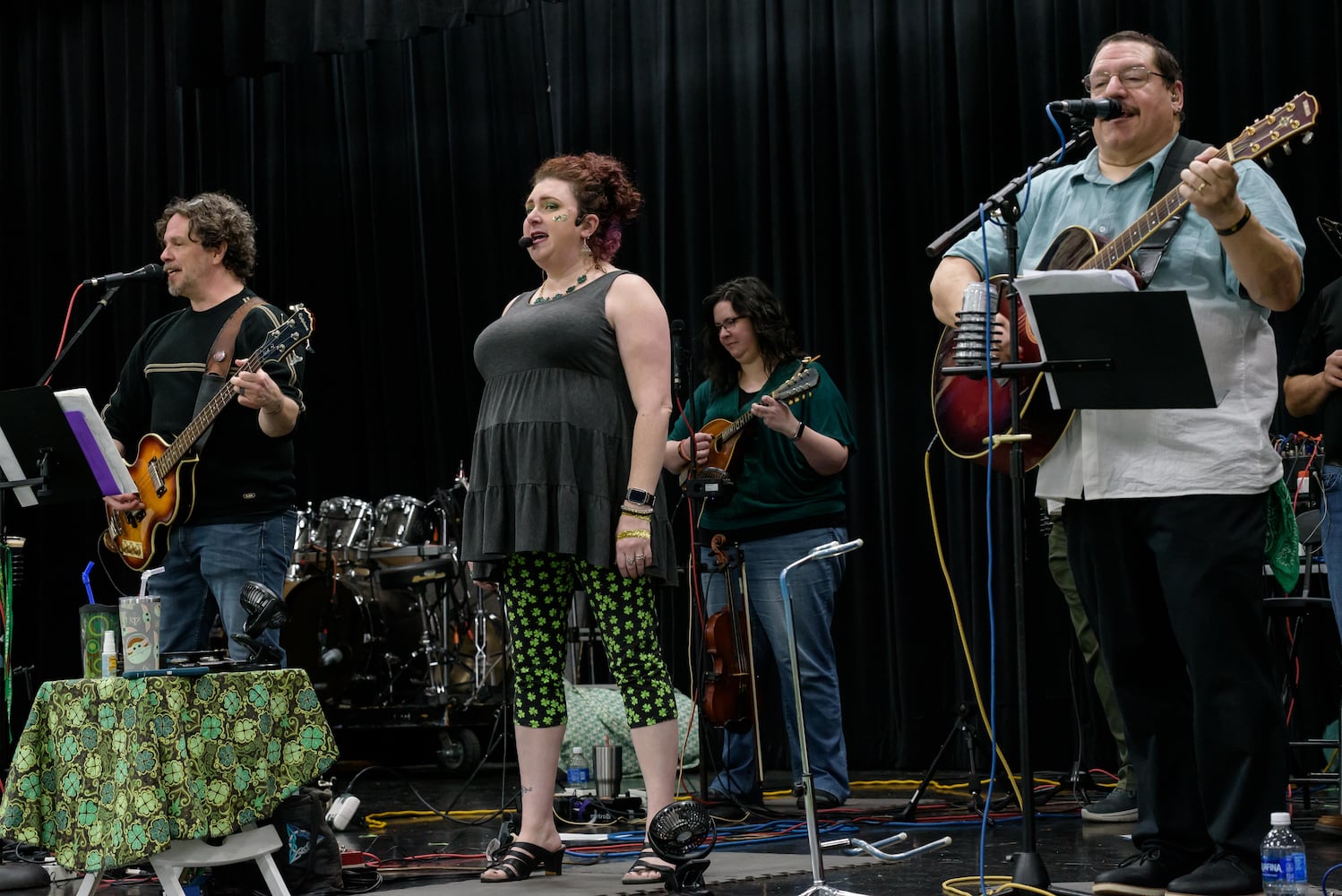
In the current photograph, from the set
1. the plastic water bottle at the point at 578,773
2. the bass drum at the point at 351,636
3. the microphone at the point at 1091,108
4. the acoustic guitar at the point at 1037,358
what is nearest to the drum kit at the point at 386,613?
the bass drum at the point at 351,636

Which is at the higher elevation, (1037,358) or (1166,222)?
(1166,222)

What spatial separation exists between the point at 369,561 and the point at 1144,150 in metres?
4.67

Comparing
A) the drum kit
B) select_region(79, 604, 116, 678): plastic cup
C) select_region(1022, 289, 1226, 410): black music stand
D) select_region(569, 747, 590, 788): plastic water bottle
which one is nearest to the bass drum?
the drum kit

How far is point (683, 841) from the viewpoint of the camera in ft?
10.3

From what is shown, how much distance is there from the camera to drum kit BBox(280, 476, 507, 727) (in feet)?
21.8

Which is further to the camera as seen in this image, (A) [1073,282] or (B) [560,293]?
(B) [560,293]

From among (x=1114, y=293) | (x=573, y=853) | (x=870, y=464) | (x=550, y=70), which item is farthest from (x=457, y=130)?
(x=1114, y=293)

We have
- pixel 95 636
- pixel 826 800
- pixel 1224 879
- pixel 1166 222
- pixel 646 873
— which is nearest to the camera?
pixel 1224 879

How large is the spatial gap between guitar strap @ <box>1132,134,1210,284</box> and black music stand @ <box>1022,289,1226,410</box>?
0.22 meters

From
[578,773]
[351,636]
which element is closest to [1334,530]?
[578,773]

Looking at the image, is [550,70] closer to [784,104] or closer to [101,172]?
[784,104]

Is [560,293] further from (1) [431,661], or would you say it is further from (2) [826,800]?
(1) [431,661]

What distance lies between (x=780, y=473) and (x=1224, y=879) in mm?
2441

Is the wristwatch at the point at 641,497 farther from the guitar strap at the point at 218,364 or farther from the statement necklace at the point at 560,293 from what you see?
the guitar strap at the point at 218,364
